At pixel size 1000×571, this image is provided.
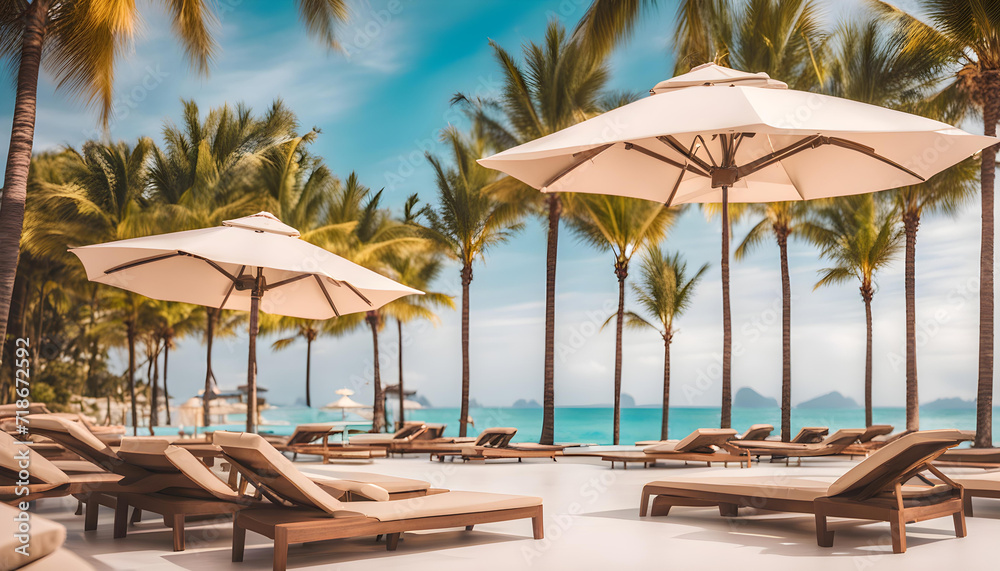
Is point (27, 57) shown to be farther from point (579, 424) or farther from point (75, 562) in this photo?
point (579, 424)

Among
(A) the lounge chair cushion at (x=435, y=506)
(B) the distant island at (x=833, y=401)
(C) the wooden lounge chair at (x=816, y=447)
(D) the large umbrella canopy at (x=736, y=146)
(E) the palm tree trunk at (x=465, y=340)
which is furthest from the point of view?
(B) the distant island at (x=833, y=401)

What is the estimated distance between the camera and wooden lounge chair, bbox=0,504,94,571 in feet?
5.74

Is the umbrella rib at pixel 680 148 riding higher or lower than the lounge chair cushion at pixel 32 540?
higher

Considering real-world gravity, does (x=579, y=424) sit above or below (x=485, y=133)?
below

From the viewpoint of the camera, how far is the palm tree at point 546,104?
52.5 ft

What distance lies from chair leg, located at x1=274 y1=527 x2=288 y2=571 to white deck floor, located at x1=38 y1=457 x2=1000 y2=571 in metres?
0.28

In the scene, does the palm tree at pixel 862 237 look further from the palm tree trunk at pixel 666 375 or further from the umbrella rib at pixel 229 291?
the umbrella rib at pixel 229 291

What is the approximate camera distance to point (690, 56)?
12.0 meters

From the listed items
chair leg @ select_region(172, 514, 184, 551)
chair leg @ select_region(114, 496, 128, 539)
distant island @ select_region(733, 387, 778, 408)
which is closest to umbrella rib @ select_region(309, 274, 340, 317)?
chair leg @ select_region(114, 496, 128, 539)

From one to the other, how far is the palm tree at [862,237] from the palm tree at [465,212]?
860 centimetres

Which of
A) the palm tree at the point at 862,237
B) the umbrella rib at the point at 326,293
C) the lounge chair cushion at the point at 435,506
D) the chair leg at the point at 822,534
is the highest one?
the palm tree at the point at 862,237

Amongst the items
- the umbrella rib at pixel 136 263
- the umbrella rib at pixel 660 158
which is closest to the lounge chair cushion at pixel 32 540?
the umbrella rib at pixel 660 158

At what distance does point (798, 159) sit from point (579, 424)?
188 feet

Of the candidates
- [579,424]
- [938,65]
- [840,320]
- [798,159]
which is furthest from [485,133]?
[579,424]
